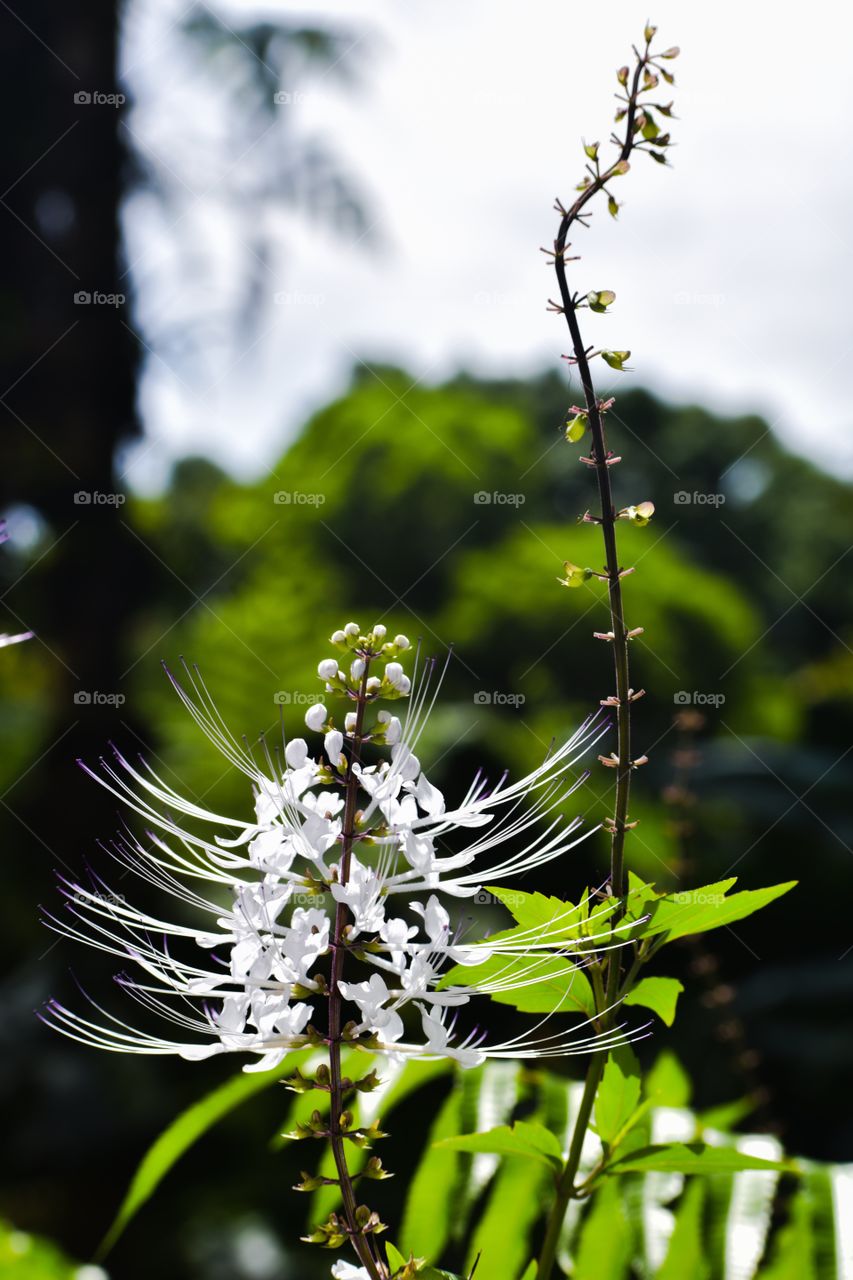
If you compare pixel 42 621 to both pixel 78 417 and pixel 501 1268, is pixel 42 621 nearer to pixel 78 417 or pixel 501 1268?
pixel 78 417

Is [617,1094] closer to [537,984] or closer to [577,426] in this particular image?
[537,984]

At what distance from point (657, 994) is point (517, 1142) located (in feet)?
0.46

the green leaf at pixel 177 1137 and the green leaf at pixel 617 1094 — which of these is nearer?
the green leaf at pixel 617 1094

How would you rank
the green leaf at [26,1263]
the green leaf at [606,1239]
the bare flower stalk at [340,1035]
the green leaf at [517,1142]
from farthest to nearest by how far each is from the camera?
1. the green leaf at [26,1263]
2. the green leaf at [606,1239]
3. the green leaf at [517,1142]
4. the bare flower stalk at [340,1035]

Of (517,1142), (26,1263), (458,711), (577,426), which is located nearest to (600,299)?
(577,426)

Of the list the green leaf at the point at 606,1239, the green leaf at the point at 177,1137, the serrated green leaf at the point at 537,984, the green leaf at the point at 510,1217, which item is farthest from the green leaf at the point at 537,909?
the green leaf at the point at 606,1239

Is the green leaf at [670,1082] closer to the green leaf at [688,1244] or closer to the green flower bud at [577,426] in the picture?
the green leaf at [688,1244]

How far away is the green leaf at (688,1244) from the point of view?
1.07m

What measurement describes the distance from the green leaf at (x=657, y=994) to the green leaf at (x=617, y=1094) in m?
0.08

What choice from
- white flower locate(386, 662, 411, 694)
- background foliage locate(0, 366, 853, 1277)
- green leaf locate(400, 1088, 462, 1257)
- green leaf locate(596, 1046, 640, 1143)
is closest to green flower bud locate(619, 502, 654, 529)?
white flower locate(386, 662, 411, 694)

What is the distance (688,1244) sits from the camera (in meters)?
1.11

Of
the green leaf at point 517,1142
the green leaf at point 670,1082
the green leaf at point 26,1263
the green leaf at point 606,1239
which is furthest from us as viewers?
the green leaf at point 26,1263

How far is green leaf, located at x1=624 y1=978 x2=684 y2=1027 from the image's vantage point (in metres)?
0.73

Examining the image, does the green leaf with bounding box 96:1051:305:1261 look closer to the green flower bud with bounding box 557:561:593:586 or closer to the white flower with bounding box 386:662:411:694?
the white flower with bounding box 386:662:411:694
